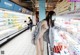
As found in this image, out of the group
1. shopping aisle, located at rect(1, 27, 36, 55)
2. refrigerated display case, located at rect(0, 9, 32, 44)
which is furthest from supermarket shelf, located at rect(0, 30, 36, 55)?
refrigerated display case, located at rect(0, 9, 32, 44)

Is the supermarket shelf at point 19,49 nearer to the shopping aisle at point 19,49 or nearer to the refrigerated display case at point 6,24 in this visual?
the shopping aisle at point 19,49

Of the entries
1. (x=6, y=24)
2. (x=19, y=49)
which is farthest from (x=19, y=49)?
(x=6, y=24)

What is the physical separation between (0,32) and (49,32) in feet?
16.6

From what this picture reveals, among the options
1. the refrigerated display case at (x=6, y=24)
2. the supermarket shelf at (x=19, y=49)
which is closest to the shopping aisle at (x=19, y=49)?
the supermarket shelf at (x=19, y=49)

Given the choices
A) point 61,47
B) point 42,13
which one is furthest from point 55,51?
point 42,13

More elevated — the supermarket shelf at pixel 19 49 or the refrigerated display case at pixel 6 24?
the refrigerated display case at pixel 6 24

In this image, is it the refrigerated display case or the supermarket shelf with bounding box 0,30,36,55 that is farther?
the refrigerated display case

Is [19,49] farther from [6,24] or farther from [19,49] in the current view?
[6,24]

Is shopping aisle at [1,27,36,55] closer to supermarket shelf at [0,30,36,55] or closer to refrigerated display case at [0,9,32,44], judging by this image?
supermarket shelf at [0,30,36,55]

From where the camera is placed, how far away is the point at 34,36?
3648mm

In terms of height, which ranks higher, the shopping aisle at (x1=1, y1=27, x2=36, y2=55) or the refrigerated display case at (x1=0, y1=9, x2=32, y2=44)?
the refrigerated display case at (x1=0, y1=9, x2=32, y2=44)

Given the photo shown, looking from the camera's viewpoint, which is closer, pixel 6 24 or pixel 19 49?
pixel 19 49

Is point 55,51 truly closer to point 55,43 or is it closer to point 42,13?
point 55,43

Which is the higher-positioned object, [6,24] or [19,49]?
[6,24]
